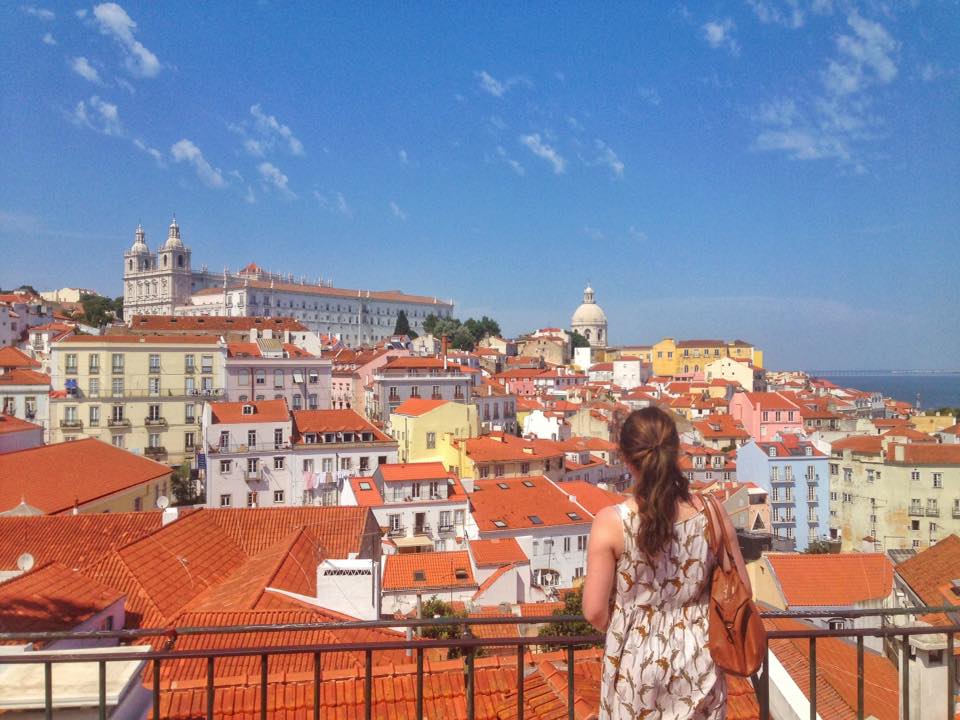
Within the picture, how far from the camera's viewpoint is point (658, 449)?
2695mm

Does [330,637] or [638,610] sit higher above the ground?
[638,610]

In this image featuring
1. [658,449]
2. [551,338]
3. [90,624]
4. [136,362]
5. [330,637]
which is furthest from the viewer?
[551,338]

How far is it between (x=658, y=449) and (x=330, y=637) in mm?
6724

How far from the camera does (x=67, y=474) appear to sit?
73.6ft

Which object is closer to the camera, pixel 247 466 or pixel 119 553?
pixel 119 553

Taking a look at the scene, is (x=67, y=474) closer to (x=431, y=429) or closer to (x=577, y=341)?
(x=431, y=429)

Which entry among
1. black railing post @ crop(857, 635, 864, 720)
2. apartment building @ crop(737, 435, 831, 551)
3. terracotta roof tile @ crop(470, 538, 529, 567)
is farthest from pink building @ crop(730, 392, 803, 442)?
black railing post @ crop(857, 635, 864, 720)

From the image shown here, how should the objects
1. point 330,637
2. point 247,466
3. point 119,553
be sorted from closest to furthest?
point 330,637
point 119,553
point 247,466

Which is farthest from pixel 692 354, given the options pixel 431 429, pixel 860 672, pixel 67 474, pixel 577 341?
pixel 860 672

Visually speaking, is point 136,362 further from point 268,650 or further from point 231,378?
point 268,650

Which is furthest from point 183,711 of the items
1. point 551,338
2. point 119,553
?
point 551,338

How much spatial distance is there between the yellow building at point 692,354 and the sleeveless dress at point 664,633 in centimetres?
11823

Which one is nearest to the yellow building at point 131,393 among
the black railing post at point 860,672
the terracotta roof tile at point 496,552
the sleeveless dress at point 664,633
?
the terracotta roof tile at point 496,552

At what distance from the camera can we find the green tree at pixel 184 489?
118ft
